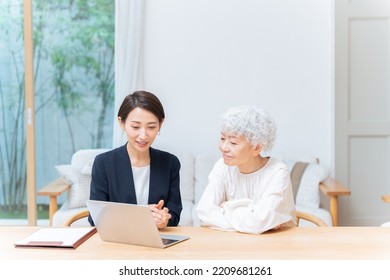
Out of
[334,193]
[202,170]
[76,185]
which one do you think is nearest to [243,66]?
[202,170]

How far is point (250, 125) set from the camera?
7.22 ft

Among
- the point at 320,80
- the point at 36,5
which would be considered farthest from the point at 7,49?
the point at 320,80

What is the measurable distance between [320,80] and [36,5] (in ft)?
8.15

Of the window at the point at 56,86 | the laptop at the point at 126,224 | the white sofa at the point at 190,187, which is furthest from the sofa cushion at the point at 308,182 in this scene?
the laptop at the point at 126,224

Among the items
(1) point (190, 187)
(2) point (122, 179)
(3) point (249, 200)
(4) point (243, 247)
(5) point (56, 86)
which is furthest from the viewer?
(5) point (56, 86)

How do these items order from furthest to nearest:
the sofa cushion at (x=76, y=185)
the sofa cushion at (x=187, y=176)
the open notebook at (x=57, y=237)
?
the sofa cushion at (x=187, y=176), the sofa cushion at (x=76, y=185), the open notebook at (x=57, y=237)

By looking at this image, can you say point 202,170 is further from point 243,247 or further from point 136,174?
point 243,247

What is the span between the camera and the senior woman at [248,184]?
2.13 m

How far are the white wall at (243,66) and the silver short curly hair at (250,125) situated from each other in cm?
242

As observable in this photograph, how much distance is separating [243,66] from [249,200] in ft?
8.59

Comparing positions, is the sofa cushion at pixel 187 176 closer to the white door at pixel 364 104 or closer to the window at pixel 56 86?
the window at pixel 56 86

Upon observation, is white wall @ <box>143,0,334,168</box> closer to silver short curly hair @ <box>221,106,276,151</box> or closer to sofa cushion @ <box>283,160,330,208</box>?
sofa cushion @ <box>283,160,330,208</box>

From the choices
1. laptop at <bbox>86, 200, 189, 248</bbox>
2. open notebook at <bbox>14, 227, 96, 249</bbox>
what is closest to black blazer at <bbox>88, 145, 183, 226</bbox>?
open notebook at <bbox>14, 227, 96, 249</bbox>

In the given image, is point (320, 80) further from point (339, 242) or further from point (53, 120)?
point (339, 242)
